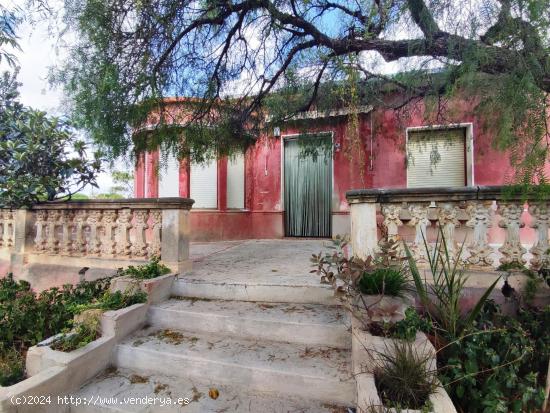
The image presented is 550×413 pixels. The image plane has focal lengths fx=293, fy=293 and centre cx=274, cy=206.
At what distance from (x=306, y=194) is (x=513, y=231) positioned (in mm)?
5058

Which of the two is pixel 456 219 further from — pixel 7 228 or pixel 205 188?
pixel 7 228

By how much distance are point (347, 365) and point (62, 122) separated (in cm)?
534

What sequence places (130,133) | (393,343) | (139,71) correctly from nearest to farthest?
(393,343) → (139,71) → (130,133)

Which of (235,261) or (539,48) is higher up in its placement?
(539,48)

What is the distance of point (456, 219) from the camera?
2836 millimetres

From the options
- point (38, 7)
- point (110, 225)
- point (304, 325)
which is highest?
point (38, 7)

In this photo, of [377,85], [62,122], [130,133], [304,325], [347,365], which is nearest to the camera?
[347,365]

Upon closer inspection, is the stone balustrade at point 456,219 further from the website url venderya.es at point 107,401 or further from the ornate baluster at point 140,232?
the ornate baluster at point 140,232

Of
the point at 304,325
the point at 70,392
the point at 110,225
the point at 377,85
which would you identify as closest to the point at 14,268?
the point at 110,225

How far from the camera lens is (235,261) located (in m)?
4.52

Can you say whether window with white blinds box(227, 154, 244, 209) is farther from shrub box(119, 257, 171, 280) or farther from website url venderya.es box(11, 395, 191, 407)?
website url venderya.es box(11, 395, 191, 407)

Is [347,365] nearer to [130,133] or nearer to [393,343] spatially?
[393,343]

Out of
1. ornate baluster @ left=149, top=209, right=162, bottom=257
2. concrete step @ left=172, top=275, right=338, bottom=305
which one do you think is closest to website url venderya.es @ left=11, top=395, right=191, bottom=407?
concrete step @ left=172, top=275, right=338, bottom=305

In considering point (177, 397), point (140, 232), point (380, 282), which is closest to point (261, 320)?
point (177, 397)
